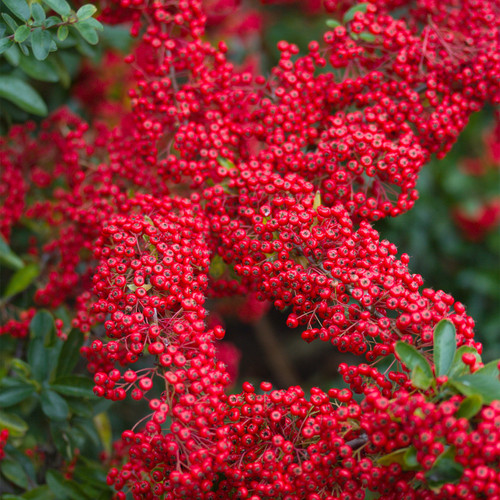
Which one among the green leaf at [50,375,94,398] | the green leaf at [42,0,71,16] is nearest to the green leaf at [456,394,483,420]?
the green leaf at [50,375,94,398]

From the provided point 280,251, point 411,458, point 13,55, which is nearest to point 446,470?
point 411,458

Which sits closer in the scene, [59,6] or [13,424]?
[59,6]

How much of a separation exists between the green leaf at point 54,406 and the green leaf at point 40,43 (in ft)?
4.30

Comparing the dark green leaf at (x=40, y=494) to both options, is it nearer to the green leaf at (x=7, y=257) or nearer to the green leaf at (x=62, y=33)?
the green leaf at (x=7, y=257)

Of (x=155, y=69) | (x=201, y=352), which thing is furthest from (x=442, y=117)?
(x=201, y=352)

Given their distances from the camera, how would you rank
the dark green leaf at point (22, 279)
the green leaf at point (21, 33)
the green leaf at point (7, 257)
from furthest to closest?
the dark green leaf at point (22, 279) < the green leaf at point (7, 257) < the green leaf at point (21, 33)

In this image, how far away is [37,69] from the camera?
239cm

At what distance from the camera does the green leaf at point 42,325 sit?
2.36 meters

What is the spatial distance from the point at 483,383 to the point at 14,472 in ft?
6.09

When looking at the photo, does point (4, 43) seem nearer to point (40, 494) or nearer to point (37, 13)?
point (37, 13)

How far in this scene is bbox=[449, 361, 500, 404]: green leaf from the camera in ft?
4.58

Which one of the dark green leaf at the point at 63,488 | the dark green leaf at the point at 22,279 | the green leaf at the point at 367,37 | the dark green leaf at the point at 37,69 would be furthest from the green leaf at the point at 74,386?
the green leaf at the point at 367,37

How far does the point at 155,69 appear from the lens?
2230 millimetres

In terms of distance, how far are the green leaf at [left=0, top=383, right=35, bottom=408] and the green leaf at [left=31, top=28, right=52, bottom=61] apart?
4.31 feet
